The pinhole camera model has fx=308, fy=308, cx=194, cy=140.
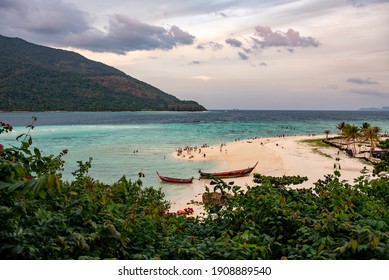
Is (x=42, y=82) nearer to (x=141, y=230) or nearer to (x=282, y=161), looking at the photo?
(x=282, y=161)

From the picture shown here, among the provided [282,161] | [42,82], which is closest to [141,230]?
[282,161]

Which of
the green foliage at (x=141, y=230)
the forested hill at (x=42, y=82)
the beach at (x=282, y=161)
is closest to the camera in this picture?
the green foliage at (x=141, y=230)

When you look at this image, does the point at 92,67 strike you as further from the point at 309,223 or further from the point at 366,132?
the point at 309,223

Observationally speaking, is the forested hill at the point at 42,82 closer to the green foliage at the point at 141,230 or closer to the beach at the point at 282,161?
the beach at the point at 282,161

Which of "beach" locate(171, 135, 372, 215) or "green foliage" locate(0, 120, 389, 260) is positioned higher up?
"green foliage" locate(0, 120, 389, 260)

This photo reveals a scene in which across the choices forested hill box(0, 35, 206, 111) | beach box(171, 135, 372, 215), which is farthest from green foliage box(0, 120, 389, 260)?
forested hill box(0, 35, 206, 111)

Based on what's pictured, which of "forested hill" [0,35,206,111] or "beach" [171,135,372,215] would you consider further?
"forested hill" [0,35,206,111]

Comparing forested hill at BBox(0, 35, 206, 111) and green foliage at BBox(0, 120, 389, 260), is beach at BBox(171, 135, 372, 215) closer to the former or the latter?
green foliage at BBox(0, 120, 389, 260)

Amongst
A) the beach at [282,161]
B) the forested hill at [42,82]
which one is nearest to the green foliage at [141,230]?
the beach at [282,161]

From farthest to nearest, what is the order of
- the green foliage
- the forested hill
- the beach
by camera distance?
the forested hill
the beach
the green foliage

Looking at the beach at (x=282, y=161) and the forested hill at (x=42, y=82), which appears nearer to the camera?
the beach at (x=282, y=161)

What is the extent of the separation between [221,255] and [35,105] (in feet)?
573

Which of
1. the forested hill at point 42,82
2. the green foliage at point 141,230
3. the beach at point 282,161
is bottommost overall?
the beach at point 282,161
